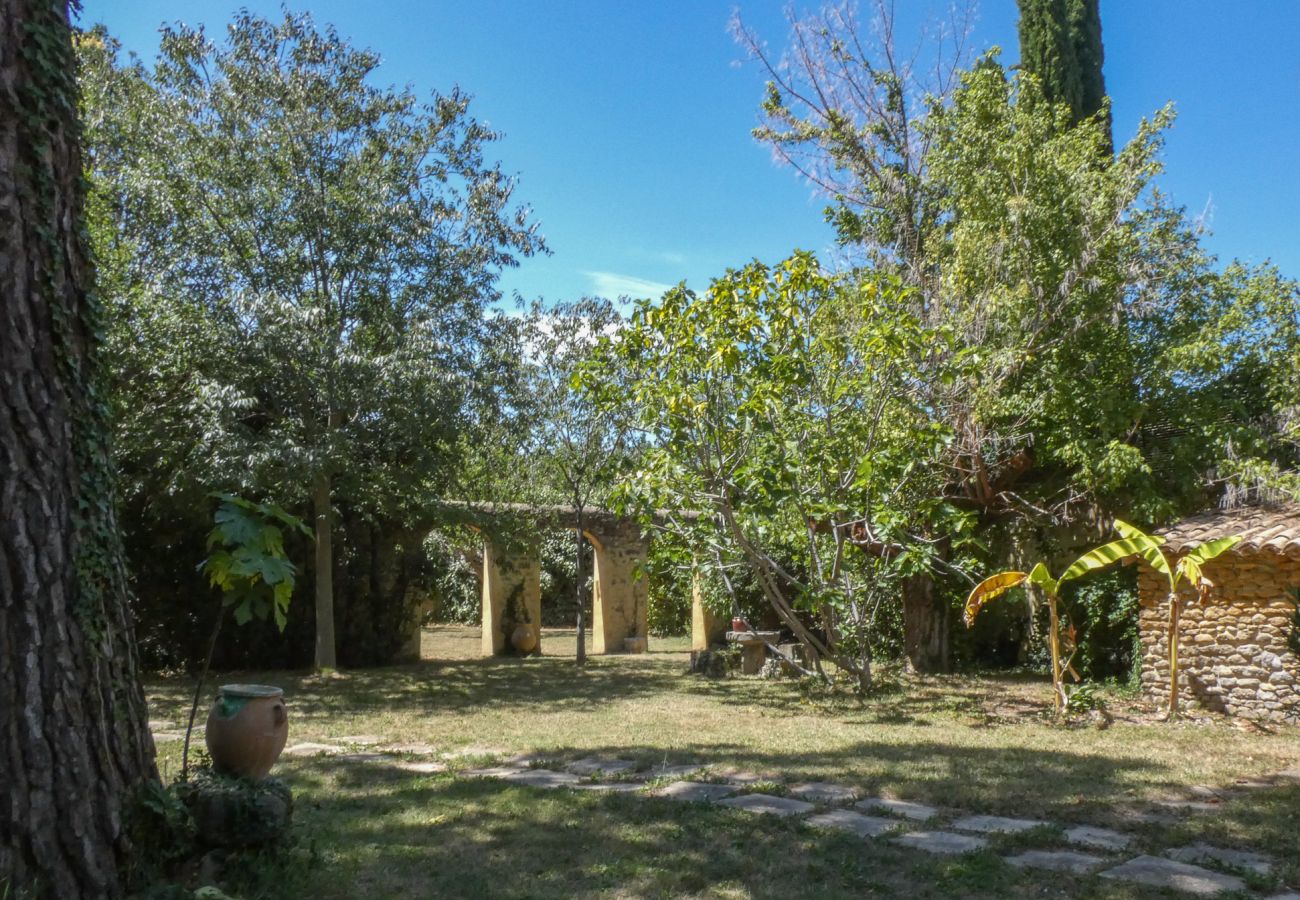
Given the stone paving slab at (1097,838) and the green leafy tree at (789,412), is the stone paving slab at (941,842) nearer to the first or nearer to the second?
the stone paving slab at (1097,838)

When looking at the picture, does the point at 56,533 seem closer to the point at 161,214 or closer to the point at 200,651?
the point at 161,214

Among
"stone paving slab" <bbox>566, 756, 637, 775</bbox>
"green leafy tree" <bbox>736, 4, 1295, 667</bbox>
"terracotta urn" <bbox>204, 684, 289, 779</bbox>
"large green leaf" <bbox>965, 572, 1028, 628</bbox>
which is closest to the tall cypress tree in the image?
"green leafy tree" <bbox>736, 4, 1295, 667</bbox>

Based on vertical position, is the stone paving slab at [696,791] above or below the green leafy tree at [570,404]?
below

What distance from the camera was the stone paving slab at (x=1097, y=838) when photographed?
5.04m

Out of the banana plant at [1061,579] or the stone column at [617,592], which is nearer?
the banana plant at [1061,579]

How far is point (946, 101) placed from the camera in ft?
49.4

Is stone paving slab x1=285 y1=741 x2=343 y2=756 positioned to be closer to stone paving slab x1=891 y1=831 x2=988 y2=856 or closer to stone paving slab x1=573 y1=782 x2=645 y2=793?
stone paving slab x1=573 y1=782 x2=645 y2=793

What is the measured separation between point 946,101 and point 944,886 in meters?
13.2

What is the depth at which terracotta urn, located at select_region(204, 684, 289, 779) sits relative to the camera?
4773mm

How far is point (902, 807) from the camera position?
5.94m

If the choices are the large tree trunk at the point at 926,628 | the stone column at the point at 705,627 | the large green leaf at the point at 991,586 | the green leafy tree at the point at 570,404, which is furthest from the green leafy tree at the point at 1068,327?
the stone column at the point at 705,627

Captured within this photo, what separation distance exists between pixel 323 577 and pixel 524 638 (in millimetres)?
5387

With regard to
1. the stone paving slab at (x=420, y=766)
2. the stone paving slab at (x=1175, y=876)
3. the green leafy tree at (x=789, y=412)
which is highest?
the green leafy tree at (x=789, y=412)

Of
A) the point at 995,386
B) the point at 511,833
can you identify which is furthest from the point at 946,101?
the point at 511,833
